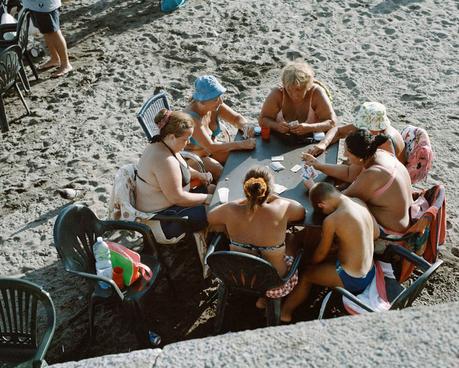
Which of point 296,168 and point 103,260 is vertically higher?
point 103,260

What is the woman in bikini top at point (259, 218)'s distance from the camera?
4184 mm

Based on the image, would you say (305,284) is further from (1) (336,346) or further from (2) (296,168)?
(1) (336,346)

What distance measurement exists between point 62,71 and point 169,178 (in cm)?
439

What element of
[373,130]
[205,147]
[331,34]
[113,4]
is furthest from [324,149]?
[113,4]

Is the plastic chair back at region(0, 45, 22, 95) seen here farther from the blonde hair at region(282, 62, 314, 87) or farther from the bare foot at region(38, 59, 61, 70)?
the blonde hair at region(282, 62, 314, 87)

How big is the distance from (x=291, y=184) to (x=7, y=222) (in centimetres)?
298

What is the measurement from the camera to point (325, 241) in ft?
14.3

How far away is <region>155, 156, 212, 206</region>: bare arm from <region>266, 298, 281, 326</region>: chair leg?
3.65ft

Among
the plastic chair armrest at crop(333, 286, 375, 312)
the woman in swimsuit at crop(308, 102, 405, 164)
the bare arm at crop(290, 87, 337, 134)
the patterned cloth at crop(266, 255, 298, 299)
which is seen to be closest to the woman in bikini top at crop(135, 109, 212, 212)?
the patterned cloth at crop(266, 255, 298, 299)

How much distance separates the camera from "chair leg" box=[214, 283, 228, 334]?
4.42m

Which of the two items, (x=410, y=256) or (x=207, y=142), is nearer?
(x=410, y=256)

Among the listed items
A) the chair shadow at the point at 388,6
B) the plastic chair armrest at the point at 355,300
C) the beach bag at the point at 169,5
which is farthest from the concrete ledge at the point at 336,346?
the beach bag at the point at 169,5

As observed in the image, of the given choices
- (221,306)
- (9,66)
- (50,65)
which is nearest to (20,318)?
(221,306)

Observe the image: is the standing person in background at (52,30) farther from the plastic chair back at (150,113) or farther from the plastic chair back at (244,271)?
the plastic chair back at (244,271)
